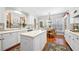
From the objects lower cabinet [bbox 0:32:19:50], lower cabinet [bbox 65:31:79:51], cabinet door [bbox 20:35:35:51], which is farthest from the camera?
lower cabinet [bbox 0:32:19:50]

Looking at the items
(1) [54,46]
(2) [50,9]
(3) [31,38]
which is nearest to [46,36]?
(1) [54,46]

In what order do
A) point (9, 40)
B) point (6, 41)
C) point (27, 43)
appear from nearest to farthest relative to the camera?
1. point (27, 43)
2. point (6, 41)
3. point (9, 40)

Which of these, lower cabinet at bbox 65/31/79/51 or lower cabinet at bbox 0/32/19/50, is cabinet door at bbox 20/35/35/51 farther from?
lower cabinet at bbox 65/31/79/51

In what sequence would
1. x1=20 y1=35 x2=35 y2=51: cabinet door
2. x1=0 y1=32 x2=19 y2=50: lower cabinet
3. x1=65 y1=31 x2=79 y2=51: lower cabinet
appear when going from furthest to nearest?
x1=0 y1=32 x2=19 y2=50: lower cabinet, x1=65 y1=31 x2=79 y2=51: lower cabinet, x1=20 y1=35 x2=35 y2=51: cabinet door

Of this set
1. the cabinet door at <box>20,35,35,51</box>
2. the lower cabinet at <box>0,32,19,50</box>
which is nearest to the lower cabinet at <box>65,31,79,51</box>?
the cabinet door at <box>20,35,35,51</box>

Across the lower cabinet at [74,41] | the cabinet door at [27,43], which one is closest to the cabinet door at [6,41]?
the cabinet door at [27,43]

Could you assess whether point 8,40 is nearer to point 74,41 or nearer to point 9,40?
point 9,40

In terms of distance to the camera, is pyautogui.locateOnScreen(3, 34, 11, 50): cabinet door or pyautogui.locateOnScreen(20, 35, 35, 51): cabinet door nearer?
pyautogui.locateOnScreen(20, 35, 35, 51): cabinet door

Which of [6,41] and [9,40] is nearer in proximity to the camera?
[6,41]

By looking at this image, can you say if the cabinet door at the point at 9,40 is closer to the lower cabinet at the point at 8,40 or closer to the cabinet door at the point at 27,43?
the lower cabinet at the point at 8,40

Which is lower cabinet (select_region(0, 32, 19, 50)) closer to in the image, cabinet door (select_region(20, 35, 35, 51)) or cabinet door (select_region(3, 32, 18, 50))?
cabinet door (select_region(3, 32, 18, 50))

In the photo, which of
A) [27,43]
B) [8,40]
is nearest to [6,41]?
[8,40]
